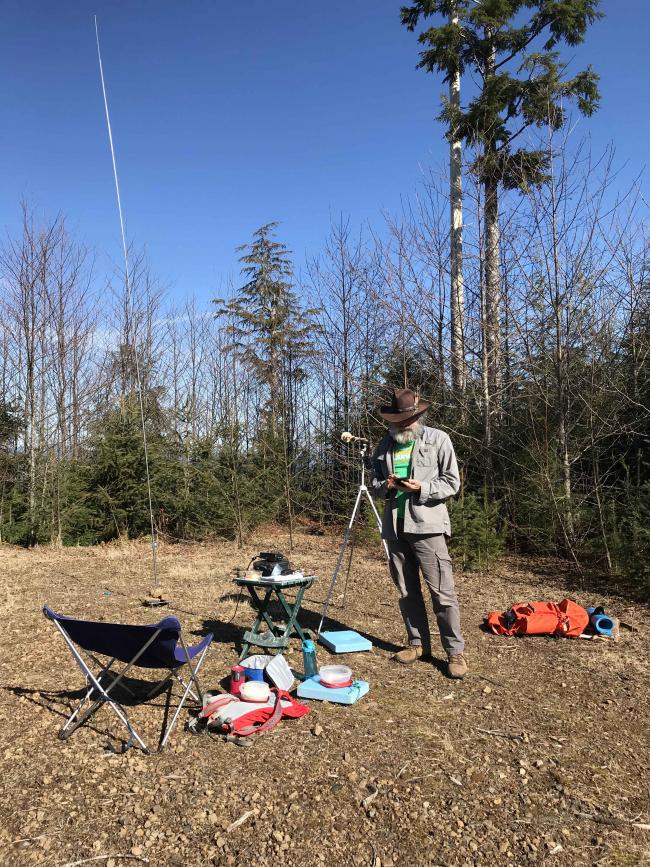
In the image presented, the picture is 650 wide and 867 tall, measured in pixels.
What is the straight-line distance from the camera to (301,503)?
1174cm

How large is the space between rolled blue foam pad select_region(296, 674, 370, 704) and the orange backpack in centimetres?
171

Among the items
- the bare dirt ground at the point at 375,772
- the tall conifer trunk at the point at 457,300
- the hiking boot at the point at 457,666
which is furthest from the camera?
the tall conifer trunk at the point at 457,300

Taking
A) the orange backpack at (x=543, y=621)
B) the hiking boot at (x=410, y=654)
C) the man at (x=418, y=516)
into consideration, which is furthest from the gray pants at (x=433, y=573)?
the orange backpack at (x=543, y=621)

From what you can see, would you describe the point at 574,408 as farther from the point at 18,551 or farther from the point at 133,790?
the point at 18,551

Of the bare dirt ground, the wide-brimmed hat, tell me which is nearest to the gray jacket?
the wide-brimmed hat

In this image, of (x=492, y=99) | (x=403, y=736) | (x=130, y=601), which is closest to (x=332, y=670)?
(x=403, y=736)

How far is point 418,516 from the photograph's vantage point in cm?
402

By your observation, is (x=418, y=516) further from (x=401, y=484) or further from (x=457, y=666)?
(x=457, y=666)

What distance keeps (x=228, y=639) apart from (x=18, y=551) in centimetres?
634

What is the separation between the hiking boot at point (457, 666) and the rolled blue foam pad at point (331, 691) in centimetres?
61

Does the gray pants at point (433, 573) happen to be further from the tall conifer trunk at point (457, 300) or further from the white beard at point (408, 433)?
the tall conifer trunk at point (457, 300)

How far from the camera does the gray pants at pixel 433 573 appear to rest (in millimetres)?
4008

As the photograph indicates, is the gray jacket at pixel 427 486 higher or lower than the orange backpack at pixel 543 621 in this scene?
higher

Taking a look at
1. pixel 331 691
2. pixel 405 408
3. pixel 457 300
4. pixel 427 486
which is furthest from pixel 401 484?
pixel 457 300
